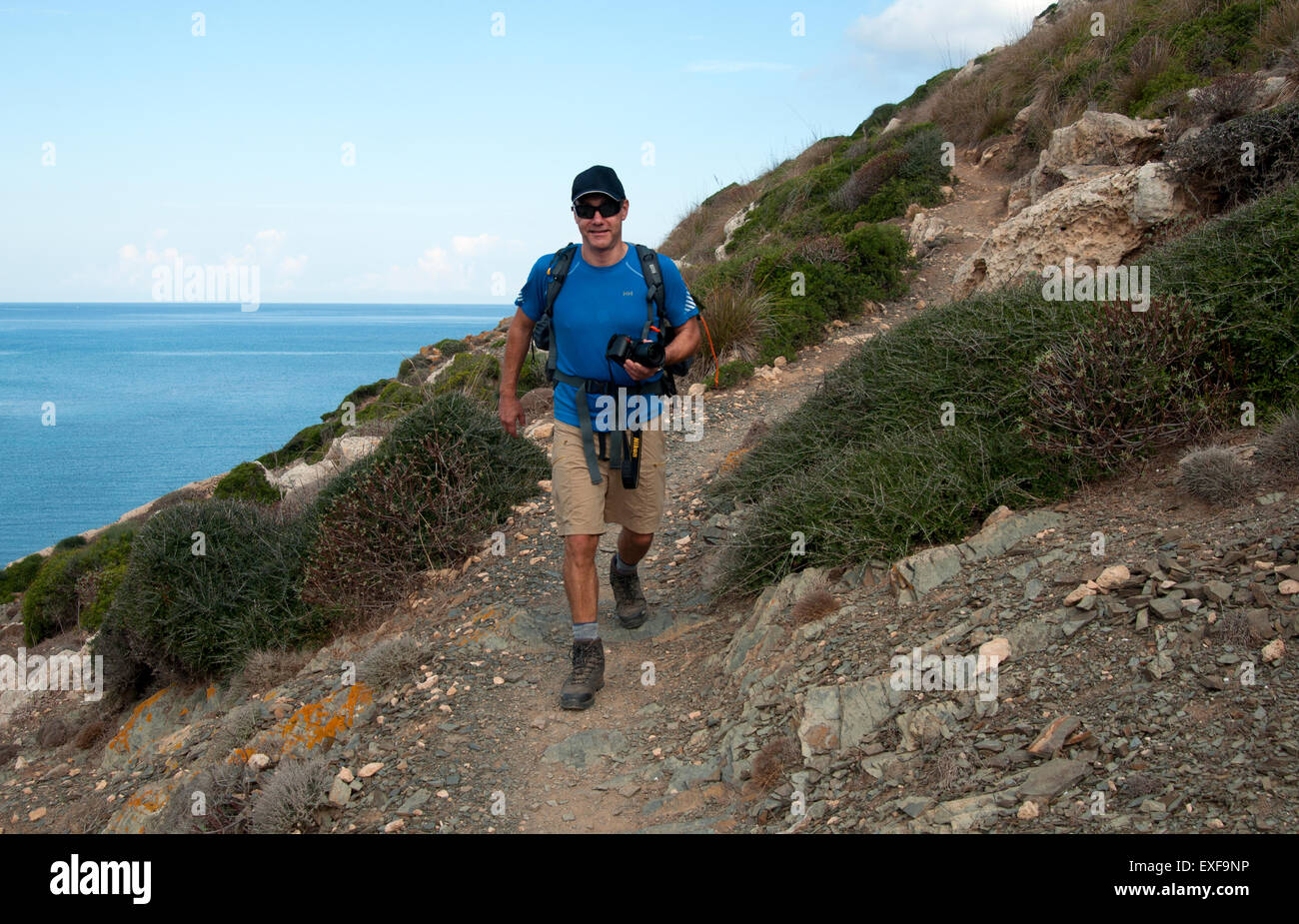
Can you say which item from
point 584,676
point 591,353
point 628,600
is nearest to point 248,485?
point 628,600

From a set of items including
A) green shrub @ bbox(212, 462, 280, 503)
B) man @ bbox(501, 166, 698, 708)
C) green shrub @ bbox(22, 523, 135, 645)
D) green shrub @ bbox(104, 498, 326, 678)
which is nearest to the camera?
man @ bbox(501, 166, 698, 708)

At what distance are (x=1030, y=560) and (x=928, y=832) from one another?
1698mm

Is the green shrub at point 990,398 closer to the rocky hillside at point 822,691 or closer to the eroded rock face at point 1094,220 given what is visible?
the rocky hillside at point 822,691

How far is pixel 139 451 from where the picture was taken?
4134 cm

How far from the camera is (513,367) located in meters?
4.90

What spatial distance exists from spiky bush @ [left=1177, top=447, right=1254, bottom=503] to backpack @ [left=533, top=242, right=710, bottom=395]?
243 cm

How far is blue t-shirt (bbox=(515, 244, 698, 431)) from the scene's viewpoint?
452 cm

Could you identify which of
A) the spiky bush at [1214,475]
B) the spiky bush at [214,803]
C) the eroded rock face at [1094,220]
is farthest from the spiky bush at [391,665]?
the eroded rock face at [1094,220]

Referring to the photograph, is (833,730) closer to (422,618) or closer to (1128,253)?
(422,618)

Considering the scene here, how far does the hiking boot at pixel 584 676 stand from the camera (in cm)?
463

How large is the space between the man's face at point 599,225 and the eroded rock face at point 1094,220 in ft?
17.2

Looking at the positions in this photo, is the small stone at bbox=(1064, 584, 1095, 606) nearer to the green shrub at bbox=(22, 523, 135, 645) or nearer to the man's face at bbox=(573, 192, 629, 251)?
the man's face at bbox=(573, 192, 629, 251)

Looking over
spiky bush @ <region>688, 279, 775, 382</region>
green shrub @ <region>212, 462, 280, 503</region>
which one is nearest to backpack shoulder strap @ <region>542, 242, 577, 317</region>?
spiky bush @ <region>688, 279, 775, 382</region>

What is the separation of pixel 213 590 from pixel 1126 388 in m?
6.79
